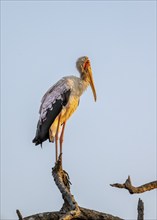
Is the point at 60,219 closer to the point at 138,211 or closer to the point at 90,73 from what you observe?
the point at 138,211

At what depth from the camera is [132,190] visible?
7070 millimetres

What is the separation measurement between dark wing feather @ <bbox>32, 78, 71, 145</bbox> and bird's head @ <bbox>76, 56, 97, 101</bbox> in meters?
0.74

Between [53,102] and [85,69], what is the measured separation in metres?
1.31

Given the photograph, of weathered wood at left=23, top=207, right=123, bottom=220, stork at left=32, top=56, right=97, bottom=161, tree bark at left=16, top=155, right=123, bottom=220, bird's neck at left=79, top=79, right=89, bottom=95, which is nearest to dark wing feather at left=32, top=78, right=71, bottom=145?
stork at left=32, top=56, right=97, bottom=161

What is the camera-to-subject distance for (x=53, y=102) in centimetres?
1246

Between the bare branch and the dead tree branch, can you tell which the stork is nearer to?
the bare branch

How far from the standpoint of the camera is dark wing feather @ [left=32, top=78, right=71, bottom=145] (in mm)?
12289

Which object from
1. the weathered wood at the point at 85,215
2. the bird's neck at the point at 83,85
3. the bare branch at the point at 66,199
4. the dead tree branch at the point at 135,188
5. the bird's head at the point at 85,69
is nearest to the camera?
the dead tree branch at the point at 135,188

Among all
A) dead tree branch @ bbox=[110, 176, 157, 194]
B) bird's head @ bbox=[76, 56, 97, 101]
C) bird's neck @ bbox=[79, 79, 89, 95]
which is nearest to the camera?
dead tree branch @ bbox=[110, 176, 157, 194]

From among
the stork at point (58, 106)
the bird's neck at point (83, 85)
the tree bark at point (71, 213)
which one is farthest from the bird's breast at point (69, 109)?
the tree bark at point (71, 213)

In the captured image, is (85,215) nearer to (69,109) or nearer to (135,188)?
(135,188)

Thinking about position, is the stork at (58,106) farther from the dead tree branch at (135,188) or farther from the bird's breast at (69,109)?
the dead tree branch at (135,188)

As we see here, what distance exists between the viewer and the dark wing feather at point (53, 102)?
40.3 ft

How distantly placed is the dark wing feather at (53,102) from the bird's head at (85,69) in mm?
736
